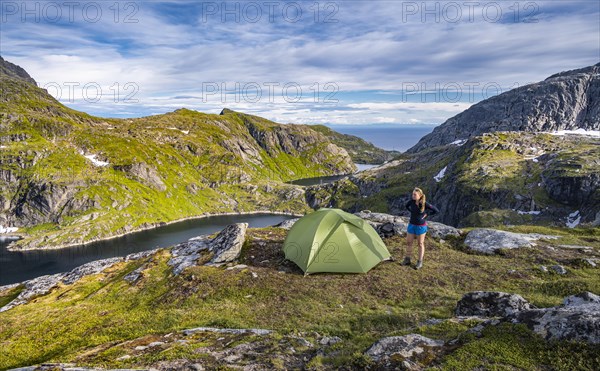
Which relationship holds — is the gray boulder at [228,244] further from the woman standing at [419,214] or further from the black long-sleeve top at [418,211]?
the black long-sleeve top at [418,211]

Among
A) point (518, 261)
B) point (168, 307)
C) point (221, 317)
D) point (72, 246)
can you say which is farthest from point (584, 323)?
point (72, 246)

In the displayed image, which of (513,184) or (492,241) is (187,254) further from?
(513,184)

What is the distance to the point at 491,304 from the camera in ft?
43.3

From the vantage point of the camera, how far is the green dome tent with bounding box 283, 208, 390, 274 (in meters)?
20.9

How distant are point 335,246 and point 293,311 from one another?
6.50m

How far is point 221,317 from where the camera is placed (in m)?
15.8

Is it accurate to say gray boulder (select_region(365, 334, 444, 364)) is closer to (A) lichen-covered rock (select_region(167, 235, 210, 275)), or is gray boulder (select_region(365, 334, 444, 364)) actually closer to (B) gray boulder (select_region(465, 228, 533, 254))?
(B) gray boulder (select_region(465, 228, 533, 254))

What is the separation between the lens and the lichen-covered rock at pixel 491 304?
12.9m

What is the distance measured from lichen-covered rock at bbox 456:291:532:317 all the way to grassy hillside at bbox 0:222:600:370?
87 centimetres

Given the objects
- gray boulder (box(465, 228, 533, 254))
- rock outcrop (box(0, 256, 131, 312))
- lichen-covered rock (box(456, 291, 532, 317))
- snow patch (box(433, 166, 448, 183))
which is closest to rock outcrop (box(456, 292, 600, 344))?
lichen-covered rock (box(456, 291, 532, 317))

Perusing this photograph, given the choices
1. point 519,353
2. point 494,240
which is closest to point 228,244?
point 494,240

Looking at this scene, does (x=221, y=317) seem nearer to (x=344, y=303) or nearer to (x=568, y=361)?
(x=344, y=303)

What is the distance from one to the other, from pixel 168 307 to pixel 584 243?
30.4m

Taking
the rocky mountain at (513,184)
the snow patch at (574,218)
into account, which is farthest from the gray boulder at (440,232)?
the snow patch at (574,218)
